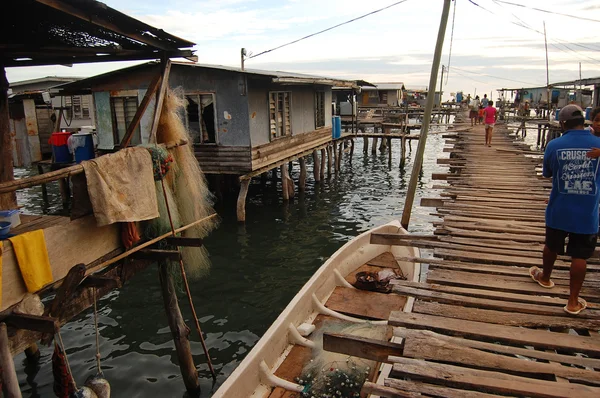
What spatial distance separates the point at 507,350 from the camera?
3.74 meters

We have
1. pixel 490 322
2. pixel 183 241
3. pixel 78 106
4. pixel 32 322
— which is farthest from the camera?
pixel 78 106

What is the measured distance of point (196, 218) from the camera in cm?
650

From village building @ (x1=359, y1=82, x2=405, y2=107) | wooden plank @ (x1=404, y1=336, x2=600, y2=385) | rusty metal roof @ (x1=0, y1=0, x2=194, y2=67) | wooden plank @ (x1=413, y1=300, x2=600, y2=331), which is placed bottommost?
wooden plank @ (x1=404, y1=336, x2=600, y2=385)

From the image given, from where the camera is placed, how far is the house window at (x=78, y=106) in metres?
25.8

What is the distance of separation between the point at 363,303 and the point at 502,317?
3.42 m

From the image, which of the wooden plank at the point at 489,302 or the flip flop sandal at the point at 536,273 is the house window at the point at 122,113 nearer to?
the wooden plank at the point at 489,302

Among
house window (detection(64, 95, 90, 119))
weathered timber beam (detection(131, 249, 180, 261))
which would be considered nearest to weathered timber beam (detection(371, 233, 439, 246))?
weathered timber beam (detection(131, 249, 180, 261))

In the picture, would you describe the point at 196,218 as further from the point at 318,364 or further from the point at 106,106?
the point at 106,106

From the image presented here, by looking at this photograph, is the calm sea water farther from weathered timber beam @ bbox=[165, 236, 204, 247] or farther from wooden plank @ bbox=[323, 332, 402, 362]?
wooden plank @ bbox=[323, 332, 402, 362]

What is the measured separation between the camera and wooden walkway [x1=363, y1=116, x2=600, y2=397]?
11.2 ft

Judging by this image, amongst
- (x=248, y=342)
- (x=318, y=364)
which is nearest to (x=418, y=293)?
(x=318, y=364)

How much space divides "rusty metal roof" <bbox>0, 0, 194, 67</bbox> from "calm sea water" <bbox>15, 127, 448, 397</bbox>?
16.4 ft

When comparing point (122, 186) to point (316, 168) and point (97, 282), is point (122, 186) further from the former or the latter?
point (316, 168)

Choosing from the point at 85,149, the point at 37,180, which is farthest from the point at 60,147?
the point at 37,180
